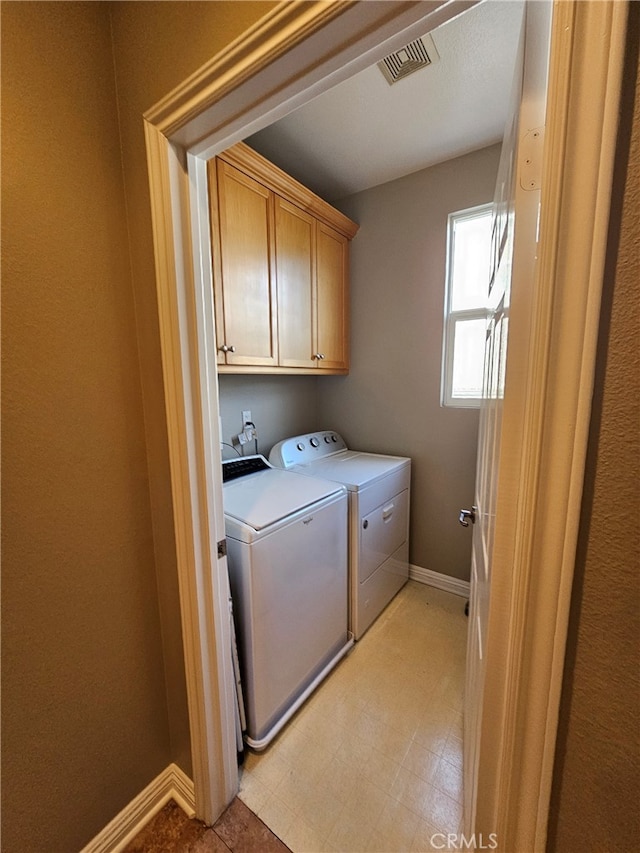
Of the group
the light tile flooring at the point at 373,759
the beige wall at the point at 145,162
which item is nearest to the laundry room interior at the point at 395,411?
the light tile flooring at the point at 373,759

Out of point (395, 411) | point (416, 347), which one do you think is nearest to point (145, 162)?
point (416, 347)

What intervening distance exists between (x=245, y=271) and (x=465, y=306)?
1337 mm

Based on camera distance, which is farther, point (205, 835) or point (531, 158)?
point (205, 835)

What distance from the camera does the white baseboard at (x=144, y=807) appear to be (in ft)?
3.34

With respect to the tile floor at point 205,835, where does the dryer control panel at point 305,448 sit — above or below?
above

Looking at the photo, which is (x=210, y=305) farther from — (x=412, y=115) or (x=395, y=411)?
(x=395, y=411)

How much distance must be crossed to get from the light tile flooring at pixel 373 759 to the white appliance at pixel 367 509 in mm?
281

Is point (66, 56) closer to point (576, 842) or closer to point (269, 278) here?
point (269, 278)

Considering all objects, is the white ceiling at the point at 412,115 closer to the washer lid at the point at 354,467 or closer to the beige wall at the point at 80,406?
the beige wall at the point at 80,406

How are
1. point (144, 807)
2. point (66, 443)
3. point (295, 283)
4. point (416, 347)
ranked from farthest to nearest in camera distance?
point (416, 347)
point (295, 283)
point (144, 807)
point (66, 443)

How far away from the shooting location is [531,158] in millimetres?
550

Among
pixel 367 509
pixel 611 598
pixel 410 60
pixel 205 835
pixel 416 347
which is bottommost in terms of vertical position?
pixel 205 835

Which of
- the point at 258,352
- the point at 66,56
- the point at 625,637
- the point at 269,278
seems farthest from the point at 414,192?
the point at 625,637

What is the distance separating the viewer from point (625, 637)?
42cm
